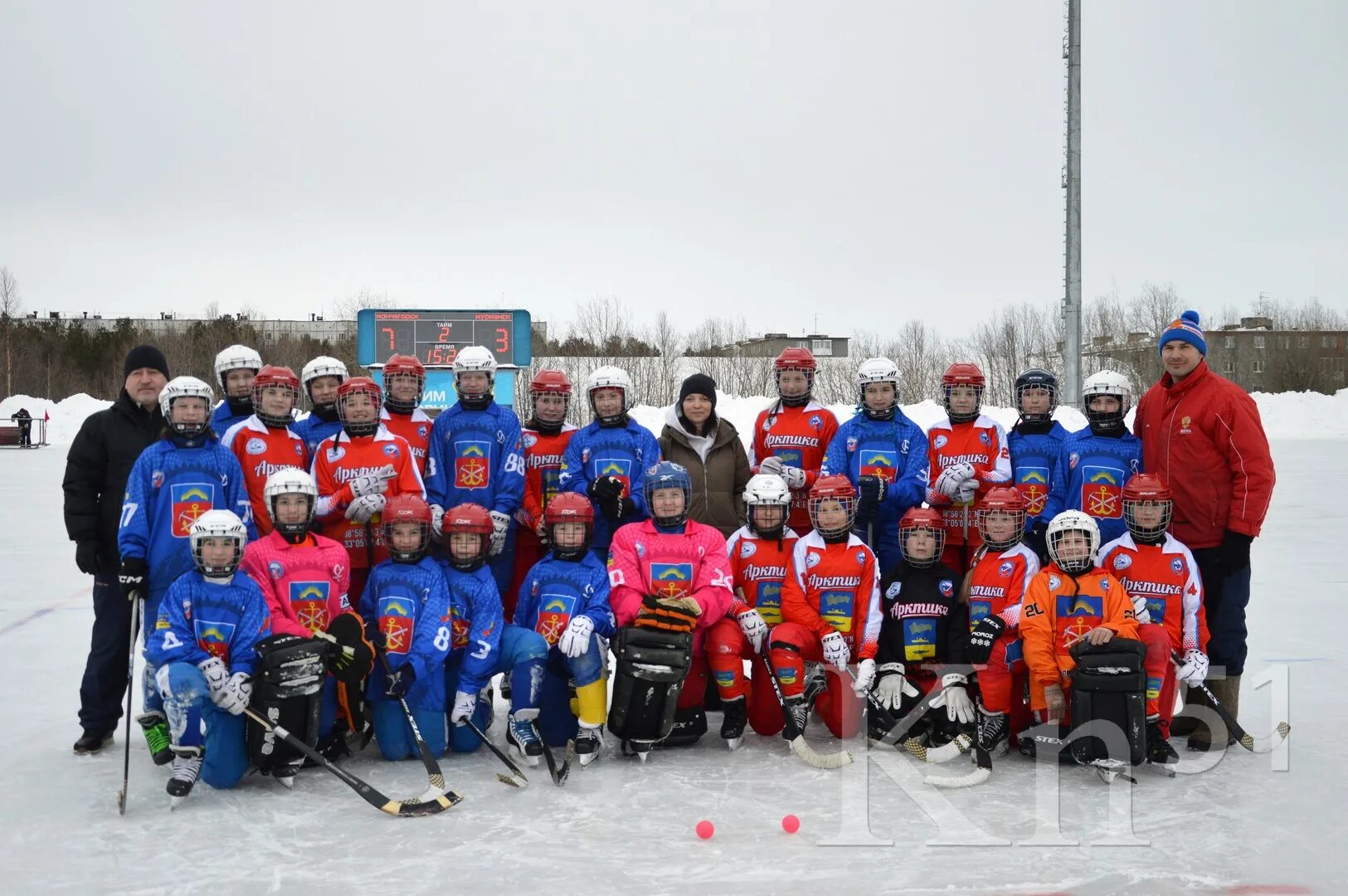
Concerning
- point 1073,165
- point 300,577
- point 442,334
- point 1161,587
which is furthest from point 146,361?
point 1073,165

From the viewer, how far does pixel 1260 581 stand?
8133 mm

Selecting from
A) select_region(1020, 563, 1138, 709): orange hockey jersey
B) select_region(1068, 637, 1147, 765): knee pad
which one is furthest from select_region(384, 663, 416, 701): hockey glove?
select_region(1068, 637, 1147, 765): knee pad

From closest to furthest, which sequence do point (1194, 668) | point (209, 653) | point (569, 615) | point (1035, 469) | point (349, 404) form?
point (209, 653) < point (1194, 668) < point (569, 615) < point (349, 404) < point (1035, 469)

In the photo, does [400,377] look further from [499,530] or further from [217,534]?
[217,534]

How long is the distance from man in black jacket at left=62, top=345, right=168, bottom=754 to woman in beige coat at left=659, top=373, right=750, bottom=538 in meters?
2.27

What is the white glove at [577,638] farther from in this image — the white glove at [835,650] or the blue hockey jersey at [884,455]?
the blue hockey jersey at [884,455]

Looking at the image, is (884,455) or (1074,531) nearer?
(1074,531)

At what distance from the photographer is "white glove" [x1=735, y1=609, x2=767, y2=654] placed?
458 centimetres

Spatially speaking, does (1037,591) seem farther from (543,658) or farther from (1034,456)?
(543,658)

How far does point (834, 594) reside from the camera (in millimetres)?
4703

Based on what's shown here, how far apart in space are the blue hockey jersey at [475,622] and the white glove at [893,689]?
1548 mm

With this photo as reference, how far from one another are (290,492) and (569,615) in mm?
1200

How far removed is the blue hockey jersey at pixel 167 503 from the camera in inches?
168

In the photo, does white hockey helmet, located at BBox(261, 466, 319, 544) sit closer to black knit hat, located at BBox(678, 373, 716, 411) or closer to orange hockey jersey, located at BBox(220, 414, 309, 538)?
orange hockey jersey, located at BBox(220, 414, 309, 538)
